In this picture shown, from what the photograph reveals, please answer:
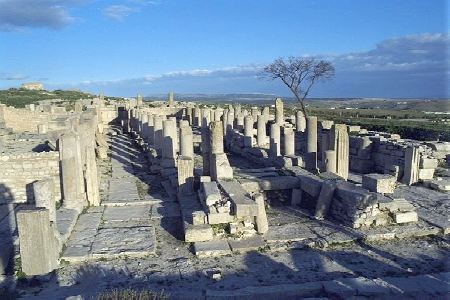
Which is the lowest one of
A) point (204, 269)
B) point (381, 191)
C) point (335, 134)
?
point (204, 269)

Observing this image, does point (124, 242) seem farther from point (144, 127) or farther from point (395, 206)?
point (144, 127)

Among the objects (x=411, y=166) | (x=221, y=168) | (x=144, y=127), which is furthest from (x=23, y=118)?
(x=411, y=166)

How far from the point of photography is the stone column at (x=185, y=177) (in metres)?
12.0

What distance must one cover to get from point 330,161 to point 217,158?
3875mm

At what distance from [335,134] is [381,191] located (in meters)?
3.38

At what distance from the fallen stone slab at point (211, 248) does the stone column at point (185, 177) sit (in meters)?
3.38

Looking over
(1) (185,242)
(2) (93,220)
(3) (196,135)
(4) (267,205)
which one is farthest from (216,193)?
Answer: (3) (196,135)

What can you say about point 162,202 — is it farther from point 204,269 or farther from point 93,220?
point 204,269

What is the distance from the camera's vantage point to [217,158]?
11656 mm

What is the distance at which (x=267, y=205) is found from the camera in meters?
11.6

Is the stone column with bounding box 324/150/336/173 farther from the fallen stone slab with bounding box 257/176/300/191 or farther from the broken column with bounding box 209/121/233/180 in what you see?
the broken column with bounding box 209/121/233/180

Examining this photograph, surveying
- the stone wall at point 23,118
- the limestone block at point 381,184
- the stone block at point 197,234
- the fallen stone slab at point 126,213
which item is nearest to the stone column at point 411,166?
the limestone block at point 381,184

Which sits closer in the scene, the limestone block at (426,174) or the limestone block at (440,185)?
the limestone block at (440,185)

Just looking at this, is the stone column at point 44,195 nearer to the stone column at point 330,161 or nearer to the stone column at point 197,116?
the stone column at point 330,161
